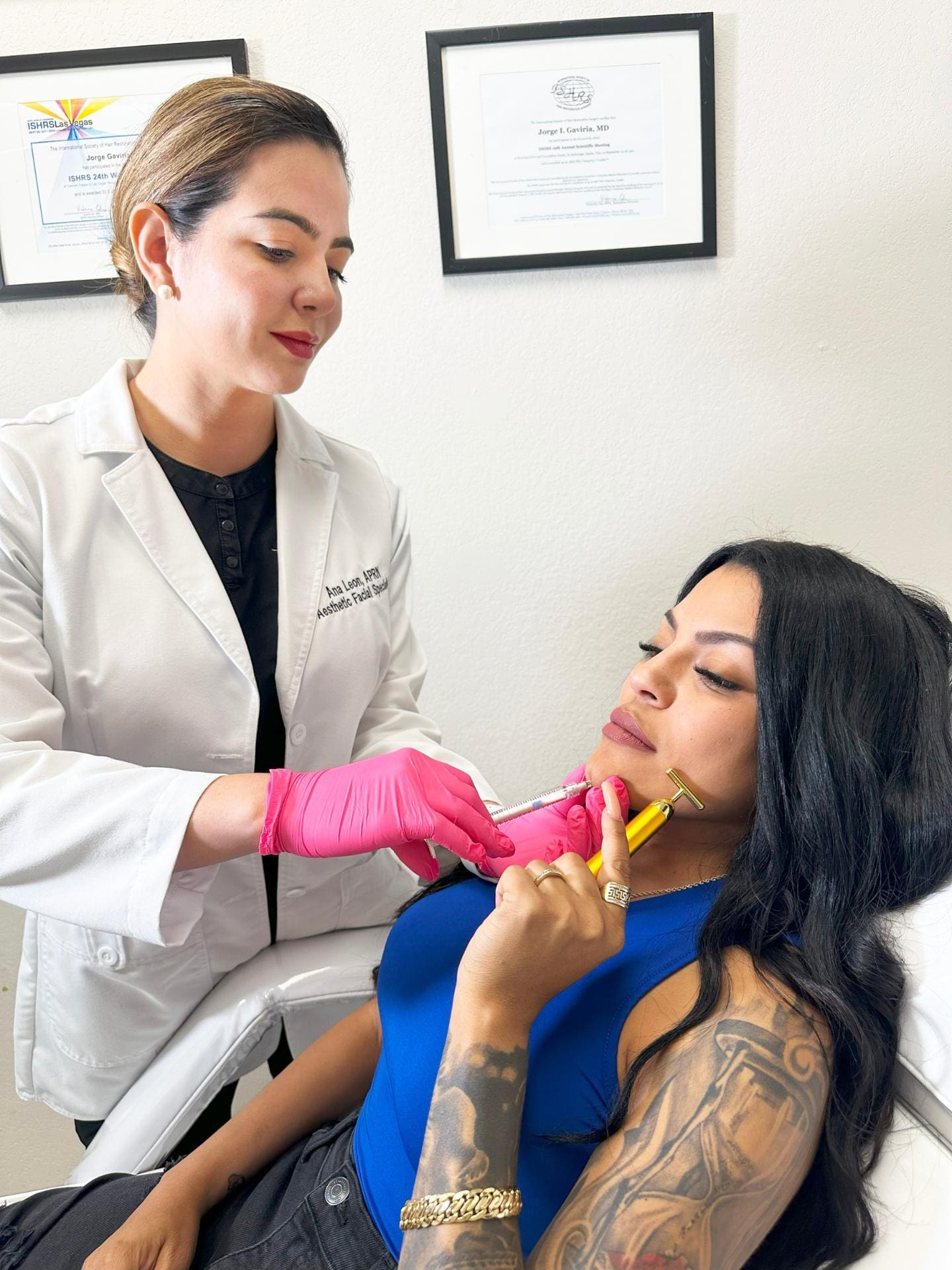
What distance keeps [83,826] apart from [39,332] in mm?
1028

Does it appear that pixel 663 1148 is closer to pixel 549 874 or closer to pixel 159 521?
pixel 549 874

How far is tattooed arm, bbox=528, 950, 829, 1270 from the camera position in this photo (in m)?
0.84

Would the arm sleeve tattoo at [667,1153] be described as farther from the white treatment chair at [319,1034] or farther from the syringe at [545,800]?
the syringe at [545,800]

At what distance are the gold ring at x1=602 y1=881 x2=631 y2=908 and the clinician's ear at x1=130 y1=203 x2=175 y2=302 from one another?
87 centimetres

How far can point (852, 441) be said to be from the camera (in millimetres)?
1825

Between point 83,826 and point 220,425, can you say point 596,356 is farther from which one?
point 83,826

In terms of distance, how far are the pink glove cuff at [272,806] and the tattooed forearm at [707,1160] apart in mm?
425

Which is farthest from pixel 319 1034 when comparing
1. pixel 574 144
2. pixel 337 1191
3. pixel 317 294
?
pixel 574 144

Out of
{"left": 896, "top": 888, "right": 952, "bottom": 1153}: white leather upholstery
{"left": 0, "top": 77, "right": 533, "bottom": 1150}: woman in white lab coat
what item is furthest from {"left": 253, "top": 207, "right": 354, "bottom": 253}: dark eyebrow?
{"left": 896, "top": 888, "right": 952, "bottom": 1153}: white leather upholstery

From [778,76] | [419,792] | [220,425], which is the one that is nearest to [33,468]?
[220,425]

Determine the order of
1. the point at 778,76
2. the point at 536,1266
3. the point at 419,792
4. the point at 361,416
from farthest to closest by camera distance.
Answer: the point at 361,416
the point at 778,76
the point at 419,792
the point at 536,1266

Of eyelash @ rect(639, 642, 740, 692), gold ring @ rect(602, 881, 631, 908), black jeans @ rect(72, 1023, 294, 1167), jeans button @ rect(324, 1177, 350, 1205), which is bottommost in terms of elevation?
black jeans @ rect(72, 1023, 294, 1167)

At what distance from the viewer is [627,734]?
3.78 feet

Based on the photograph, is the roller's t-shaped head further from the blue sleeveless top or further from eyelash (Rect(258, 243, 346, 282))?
eyelash (Rect(258, 243, 346, 282))
